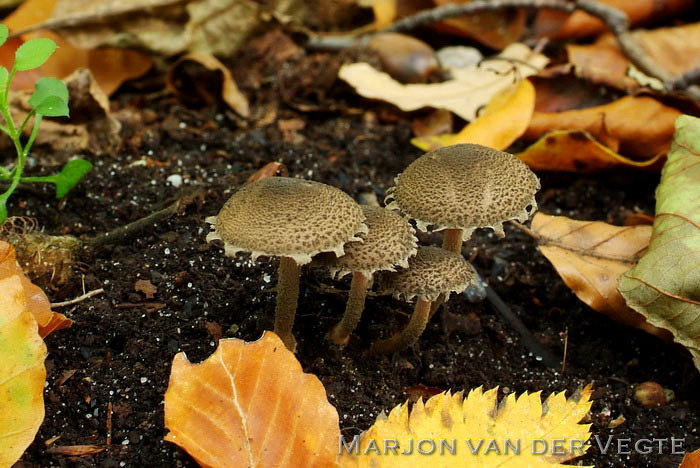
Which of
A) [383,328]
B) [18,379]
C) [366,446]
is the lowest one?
[383,328]

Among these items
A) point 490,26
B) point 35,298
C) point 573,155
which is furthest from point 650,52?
point 35,298

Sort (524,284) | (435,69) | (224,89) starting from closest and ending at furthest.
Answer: (524,284), (224,89), (435,69)

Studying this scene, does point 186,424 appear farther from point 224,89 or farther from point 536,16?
point 536,16

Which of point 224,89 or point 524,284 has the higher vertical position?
point 224,89

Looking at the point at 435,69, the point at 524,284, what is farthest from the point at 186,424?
the point at 435,69

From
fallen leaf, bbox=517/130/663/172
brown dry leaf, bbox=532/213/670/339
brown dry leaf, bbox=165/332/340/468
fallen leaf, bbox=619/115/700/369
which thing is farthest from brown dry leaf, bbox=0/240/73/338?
fallen leaf, bbox=517/130/663/172

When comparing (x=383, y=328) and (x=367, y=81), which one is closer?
(x=383, y=328)

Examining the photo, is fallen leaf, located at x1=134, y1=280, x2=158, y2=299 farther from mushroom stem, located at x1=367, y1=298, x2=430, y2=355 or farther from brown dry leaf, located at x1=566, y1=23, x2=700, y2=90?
brown dry leaf, located at x1=566, y1=23, x2=700, y2=90
